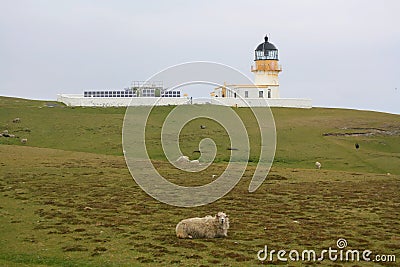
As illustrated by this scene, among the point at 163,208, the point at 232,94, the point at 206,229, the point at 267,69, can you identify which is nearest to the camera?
the point at 206,229

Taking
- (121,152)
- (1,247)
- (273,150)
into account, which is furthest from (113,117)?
(1,247)

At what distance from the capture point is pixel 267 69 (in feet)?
361

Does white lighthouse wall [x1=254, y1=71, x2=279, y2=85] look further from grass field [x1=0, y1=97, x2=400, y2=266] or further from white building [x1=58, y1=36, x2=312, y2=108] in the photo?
grass field [x1=0, y1=97, x2=400, y2=266]

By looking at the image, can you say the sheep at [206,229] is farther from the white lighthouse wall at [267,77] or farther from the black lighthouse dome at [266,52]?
the black lighthouse dome at [266,52]

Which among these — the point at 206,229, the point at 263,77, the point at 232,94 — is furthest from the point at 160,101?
the point at 206,229

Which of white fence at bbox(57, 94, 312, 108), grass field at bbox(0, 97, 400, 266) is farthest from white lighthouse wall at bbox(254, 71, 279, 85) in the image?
grass field at bbox(0, 97, 400, 266)

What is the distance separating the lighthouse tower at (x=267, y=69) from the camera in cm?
11000

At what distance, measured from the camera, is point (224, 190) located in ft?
113

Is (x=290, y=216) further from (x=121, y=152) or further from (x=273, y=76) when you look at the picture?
(x=273, y=76)

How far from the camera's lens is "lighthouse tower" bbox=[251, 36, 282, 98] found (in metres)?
110

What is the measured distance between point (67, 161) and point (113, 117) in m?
31.5

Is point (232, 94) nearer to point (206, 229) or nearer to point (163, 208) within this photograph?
point (163, 208)

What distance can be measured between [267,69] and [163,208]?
85.7 metres

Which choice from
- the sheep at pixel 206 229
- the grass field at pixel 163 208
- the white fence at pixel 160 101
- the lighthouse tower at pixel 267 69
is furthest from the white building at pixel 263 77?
the sheep at pixel 206 229
